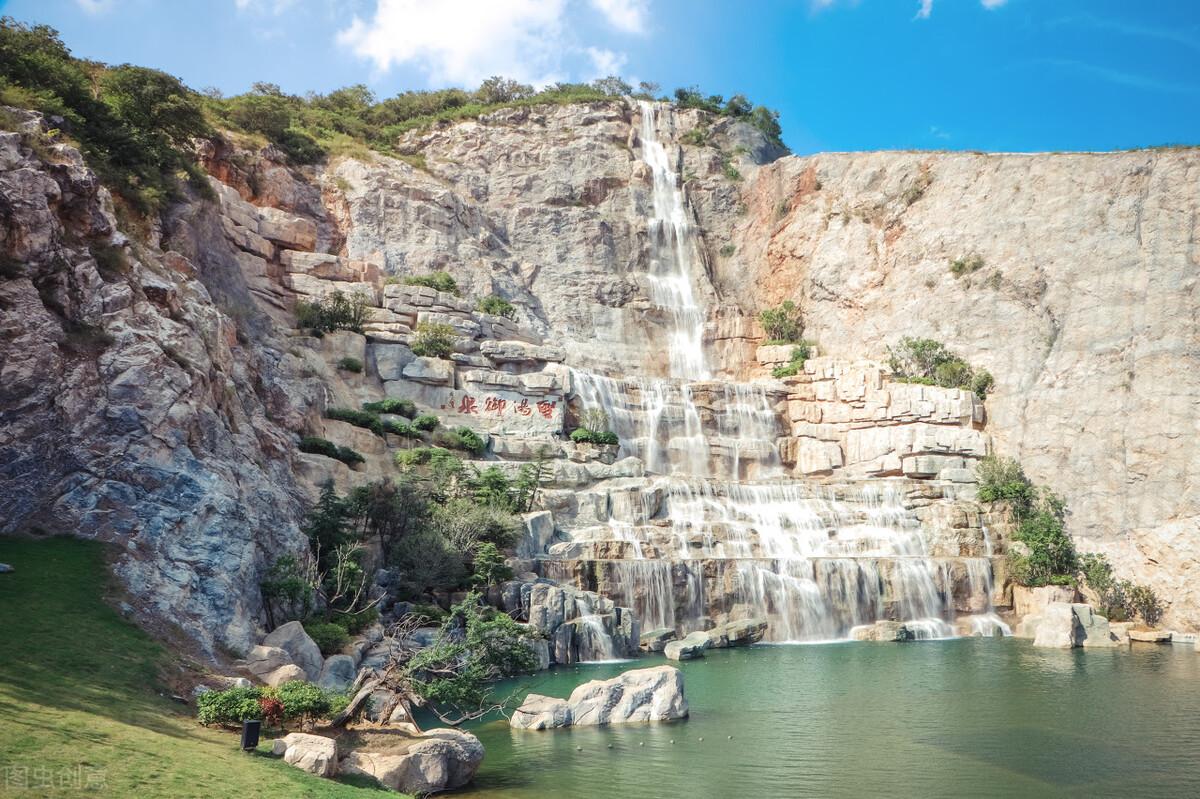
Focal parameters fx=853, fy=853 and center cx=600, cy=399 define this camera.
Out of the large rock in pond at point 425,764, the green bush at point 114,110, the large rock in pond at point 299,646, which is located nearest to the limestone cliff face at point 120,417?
the large rock in pond at point 299,646

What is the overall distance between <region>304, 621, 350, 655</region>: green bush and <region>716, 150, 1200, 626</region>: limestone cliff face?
105ft

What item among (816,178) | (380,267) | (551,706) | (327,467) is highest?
(816,178)

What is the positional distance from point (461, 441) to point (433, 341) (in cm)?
702

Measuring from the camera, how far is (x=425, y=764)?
12875mm

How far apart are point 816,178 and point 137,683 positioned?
56333 mm

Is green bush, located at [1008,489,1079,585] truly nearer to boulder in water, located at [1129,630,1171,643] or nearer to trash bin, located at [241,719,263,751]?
boulder in water, located at [1129,630,1171,643]

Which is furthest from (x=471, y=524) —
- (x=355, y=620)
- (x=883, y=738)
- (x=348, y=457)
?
(x=883, y=738)

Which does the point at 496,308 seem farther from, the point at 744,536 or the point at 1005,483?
the point at 1005,483

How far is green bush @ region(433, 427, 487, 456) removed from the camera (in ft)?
128

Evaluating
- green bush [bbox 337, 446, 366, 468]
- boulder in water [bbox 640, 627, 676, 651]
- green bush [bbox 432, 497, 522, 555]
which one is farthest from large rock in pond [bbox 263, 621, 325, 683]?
green bush [bbox 337, 446, 366, 468]

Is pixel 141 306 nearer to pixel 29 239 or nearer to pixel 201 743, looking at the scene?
pixel 29 239

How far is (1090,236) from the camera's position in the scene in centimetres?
4469

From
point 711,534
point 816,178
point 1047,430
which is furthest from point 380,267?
point 1047,430

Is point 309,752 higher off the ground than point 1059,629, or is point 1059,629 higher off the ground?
point 1059,629
